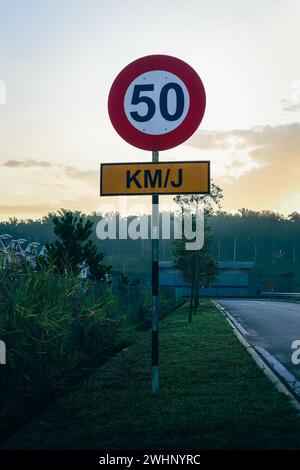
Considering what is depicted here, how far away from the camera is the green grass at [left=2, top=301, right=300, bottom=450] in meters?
5.53

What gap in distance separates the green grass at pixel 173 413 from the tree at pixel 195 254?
12.1 meters

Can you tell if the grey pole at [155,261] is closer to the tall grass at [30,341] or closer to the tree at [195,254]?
the tall grass at [30,341]

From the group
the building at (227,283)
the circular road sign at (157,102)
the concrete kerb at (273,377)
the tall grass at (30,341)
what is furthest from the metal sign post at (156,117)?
the building at (227,283)

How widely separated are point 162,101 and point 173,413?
376 centimetres

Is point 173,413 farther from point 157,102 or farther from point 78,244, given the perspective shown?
point 78,244

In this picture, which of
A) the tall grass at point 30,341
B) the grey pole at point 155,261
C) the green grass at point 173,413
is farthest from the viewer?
the grey pole at point 155,261

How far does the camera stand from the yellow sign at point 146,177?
7.54 meters

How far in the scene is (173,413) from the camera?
6566 mm

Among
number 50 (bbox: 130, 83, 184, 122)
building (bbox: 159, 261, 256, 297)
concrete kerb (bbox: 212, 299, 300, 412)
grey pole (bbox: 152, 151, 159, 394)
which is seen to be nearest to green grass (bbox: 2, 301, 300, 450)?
concrete kerb (bbox: 212, 299, 300, 412)

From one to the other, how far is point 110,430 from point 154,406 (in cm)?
112

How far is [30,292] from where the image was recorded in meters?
7.77

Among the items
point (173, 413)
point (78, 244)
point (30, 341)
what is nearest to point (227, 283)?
point (78, 244)

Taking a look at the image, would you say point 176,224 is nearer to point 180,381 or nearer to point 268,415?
point 180,381
